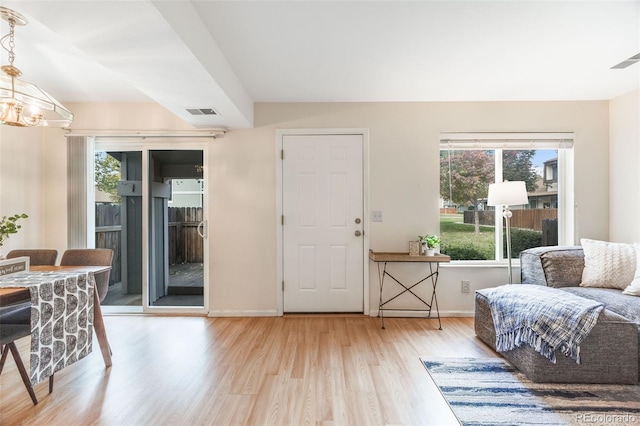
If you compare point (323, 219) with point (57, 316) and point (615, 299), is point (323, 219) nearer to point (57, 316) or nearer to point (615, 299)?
point (57, 316)

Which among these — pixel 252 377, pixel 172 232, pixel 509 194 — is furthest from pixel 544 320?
pixel 172 232

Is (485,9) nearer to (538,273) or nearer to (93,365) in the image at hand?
(538,273)

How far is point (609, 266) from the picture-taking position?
261 cm

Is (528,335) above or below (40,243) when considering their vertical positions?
below

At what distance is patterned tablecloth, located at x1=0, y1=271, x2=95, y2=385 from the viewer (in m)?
1.74

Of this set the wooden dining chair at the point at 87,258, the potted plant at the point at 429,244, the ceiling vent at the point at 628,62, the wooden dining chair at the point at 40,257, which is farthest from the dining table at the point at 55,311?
the ceiling vent at the point at 628,62

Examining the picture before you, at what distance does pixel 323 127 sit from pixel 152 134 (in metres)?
1.98

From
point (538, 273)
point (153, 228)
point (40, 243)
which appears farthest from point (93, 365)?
point (538, 273)

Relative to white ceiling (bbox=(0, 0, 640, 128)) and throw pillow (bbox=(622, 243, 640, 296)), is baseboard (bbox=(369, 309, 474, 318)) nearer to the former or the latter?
throw pillow (bbox=(622, 243, 640, 296))

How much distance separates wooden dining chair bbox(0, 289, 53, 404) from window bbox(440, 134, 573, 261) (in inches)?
145

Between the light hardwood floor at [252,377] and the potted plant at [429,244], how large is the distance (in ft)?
2.57

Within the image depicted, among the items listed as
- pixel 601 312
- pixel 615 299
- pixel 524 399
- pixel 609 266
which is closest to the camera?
pixel 524 399

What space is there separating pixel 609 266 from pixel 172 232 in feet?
15.0

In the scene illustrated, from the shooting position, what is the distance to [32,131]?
3244 millimetres
